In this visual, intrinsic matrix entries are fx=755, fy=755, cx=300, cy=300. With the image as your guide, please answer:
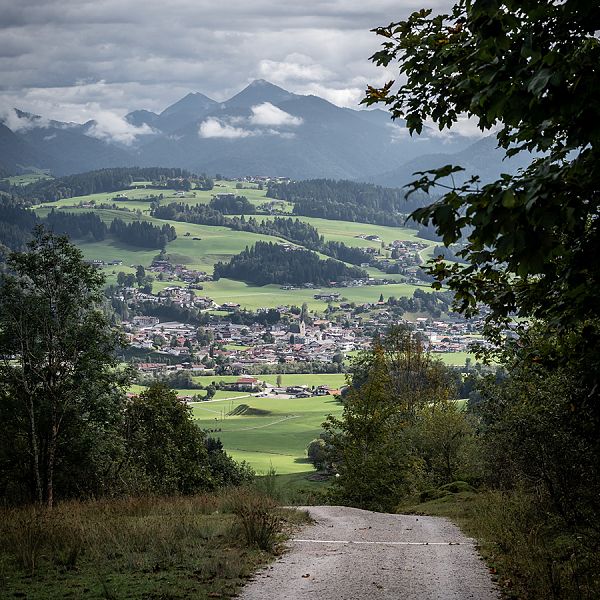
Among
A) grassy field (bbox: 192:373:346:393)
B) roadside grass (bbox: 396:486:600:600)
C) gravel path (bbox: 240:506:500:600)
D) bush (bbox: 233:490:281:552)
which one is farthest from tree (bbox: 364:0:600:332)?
grassy field (bbox: 192:373:346:393)

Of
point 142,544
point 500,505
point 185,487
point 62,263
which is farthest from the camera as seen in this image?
point 185,487

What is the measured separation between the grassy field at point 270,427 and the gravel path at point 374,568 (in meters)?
54.7

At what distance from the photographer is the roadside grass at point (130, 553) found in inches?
356

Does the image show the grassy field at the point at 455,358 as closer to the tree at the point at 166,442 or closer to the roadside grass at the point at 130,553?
the tree at the point at 166,442

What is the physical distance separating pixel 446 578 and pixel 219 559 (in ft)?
10.4

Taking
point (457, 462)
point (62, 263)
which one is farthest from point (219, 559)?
point (457, 462)

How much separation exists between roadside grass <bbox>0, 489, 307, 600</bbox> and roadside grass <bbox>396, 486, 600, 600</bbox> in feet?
11.6

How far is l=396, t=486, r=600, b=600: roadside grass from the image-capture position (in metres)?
8.85

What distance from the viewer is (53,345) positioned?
24328 millimetres

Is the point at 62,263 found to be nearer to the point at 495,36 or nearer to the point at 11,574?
the point at 11,574

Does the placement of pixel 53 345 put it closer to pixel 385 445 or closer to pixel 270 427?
pixel 385 445

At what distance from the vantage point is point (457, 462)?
120ft

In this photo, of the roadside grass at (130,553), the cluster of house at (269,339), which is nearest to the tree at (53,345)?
Answer: the roadside grass at (130,553)

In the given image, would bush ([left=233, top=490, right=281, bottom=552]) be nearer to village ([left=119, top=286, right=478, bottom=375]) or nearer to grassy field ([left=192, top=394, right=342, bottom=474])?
grassy field ([left=192, top=394, right=342, bottom=474])
